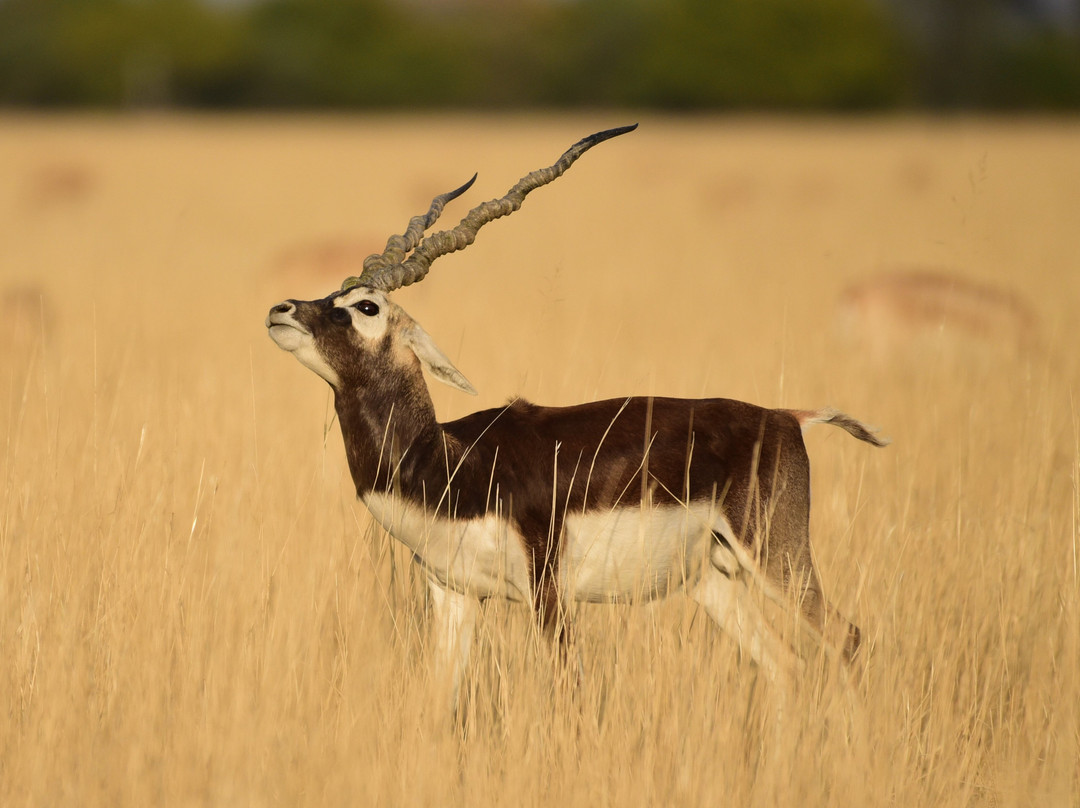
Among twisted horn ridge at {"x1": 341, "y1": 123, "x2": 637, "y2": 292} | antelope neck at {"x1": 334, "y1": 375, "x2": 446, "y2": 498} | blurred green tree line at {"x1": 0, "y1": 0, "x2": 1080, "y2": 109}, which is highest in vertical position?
blurred green tree line at {"x1": 0, "y1": 0, "x2": 1080, "y2": 109}

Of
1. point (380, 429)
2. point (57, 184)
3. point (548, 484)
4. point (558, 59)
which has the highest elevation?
point (558, 59)

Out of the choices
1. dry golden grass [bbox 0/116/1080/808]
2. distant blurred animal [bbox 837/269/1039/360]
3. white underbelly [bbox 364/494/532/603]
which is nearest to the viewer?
dry golden grass [bbox 0/116/1080/808]

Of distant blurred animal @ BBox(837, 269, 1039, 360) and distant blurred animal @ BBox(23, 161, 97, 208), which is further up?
distant blurred animal @ BBox(23, 161, 97, 208)

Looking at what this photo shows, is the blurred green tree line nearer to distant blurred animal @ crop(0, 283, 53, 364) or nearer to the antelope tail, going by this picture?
distant blurred animal @ crop(0, 283, 53, 364)

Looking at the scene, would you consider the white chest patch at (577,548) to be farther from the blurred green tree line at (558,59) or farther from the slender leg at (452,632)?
the blurred green tree line at (558,59)

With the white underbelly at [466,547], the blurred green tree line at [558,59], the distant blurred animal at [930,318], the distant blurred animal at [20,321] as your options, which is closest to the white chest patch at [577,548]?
the white underbelly at [466,547]

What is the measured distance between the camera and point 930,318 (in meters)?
8.91

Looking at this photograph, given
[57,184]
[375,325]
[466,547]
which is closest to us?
[466,547]

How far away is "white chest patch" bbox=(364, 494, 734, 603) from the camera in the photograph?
11.8 ft

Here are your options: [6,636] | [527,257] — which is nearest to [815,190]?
[527,257]

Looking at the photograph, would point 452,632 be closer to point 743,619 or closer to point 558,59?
point 743,619

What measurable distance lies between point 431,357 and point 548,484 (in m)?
0.51

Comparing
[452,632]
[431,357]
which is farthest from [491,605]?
[431,357]

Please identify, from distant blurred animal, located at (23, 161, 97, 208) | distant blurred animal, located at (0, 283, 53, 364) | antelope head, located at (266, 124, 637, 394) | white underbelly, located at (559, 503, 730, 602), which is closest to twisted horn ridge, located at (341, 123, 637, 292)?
antelope head, located at (266, 124, 637, 394)
